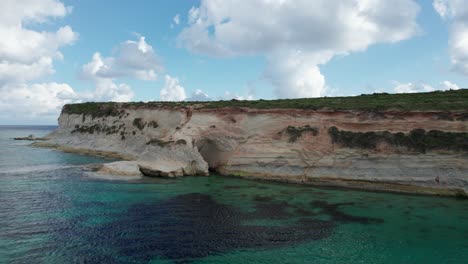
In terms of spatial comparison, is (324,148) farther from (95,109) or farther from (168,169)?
(95,109)

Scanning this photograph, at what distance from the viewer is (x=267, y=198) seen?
84.8 ft

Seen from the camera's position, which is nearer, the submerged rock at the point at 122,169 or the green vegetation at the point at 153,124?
the submerged rock at the point at 122,169

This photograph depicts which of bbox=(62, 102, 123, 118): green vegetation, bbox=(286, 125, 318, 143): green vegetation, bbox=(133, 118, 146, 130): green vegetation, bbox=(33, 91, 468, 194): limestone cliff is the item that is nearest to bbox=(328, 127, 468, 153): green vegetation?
bbox=(33, 91, 468, 194): limestone cliff

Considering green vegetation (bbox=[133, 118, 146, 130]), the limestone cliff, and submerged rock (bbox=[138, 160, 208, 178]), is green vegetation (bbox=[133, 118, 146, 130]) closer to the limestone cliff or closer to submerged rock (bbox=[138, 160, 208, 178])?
the limestone cliff

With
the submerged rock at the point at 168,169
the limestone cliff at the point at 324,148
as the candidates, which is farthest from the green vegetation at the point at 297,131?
the submerged rock at the point at 168,169

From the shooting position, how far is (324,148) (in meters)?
32.7

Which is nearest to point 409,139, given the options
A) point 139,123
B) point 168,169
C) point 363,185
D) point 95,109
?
point 363,185

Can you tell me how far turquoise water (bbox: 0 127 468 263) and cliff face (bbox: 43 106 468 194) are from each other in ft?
8.49

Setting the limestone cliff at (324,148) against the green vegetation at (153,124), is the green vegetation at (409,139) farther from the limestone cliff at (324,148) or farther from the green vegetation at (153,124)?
the green vegetation at (153,124)

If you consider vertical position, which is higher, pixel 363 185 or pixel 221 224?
pixel 363 185

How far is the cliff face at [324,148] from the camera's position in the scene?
28297mm

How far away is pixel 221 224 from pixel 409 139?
18.8 m

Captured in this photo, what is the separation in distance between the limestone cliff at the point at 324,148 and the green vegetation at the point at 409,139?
7 centimetres

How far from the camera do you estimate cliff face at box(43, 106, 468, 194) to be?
28297 mm
